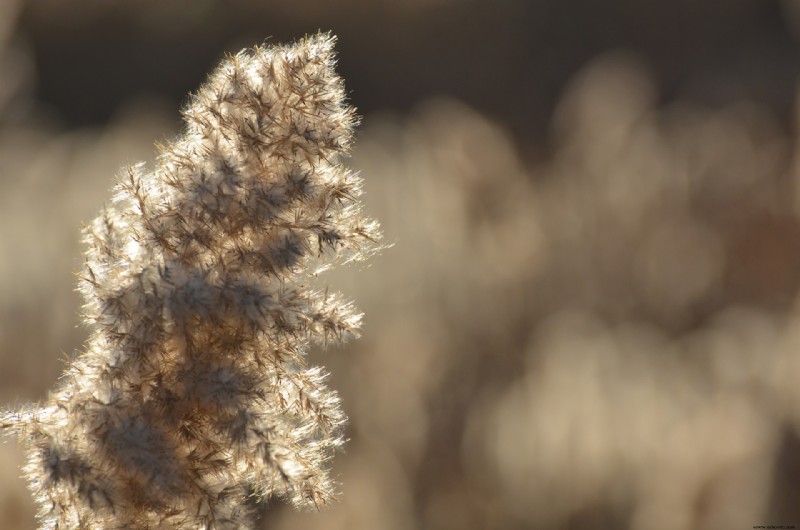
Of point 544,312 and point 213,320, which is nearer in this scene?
point 213,320

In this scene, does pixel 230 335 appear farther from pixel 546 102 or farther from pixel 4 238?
pixel 546 102

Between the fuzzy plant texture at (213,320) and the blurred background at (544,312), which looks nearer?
the fuzzy plant texture at (213,320)

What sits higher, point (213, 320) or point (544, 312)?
point (544, 312)

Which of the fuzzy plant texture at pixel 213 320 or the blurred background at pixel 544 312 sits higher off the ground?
the blurred background at pixel 544 312

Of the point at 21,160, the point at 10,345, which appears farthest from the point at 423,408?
the point at 21,160
